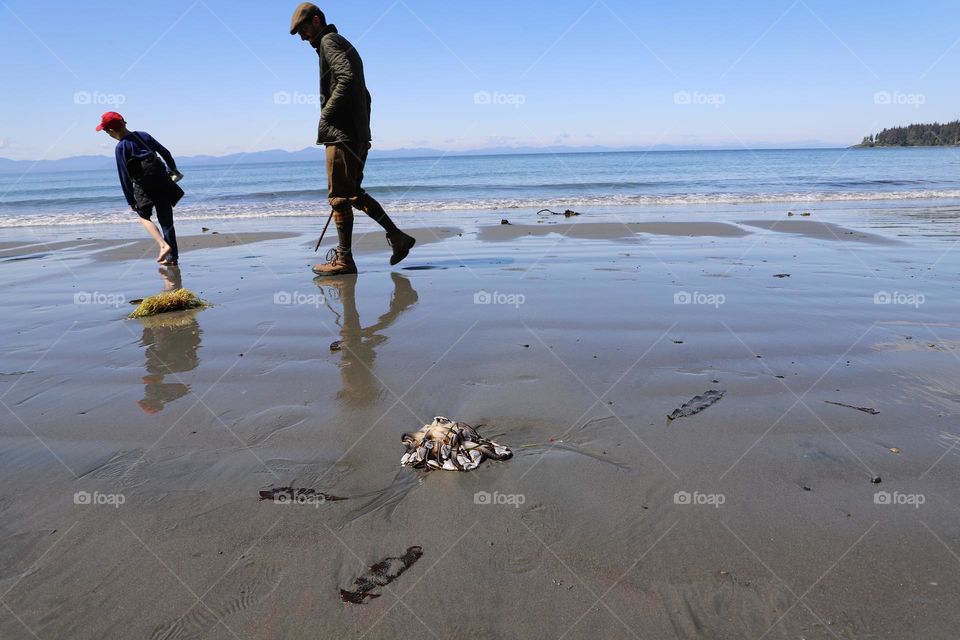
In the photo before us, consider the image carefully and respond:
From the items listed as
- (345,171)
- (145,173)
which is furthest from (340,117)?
(145,173)

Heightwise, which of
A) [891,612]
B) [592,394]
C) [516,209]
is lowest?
[891,612]

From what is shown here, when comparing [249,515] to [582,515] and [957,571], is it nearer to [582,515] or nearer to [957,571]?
[582,515]

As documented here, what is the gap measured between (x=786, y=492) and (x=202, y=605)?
1955 mm

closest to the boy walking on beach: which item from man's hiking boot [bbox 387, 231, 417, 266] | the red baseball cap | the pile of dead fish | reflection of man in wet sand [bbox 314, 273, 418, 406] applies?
the red baseball cap

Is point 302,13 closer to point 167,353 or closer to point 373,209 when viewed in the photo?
point 373,209

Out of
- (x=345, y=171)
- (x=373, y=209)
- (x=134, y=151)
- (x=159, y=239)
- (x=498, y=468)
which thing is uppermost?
(x=134, y=151)

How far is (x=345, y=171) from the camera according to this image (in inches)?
230

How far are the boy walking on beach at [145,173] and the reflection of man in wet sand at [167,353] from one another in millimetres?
2810

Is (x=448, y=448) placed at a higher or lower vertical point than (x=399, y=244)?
lower

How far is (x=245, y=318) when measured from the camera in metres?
4.68

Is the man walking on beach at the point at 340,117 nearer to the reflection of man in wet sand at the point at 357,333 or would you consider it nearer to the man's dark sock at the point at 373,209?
the man's dark sock at the point at 373,209

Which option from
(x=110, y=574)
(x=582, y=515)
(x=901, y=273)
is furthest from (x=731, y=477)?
(x=901, y=273)

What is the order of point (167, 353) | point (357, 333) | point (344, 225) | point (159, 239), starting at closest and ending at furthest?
point (167, 353), point (357, 333), point (344, 225), point (159, 239)

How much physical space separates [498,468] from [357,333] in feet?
7.02
